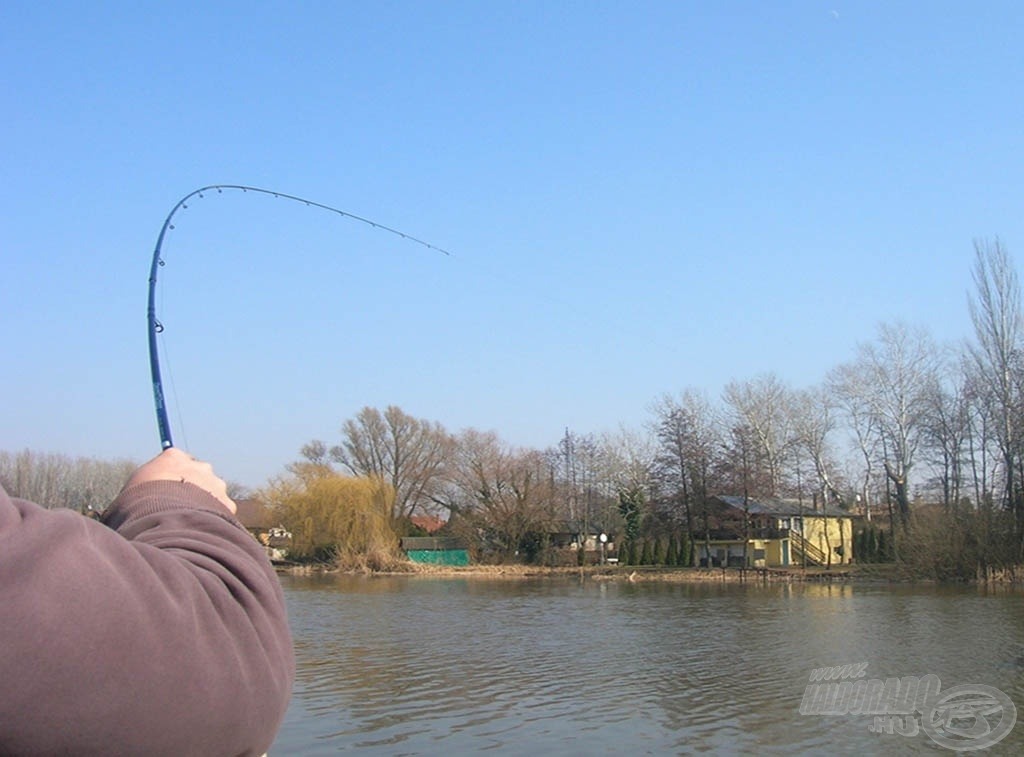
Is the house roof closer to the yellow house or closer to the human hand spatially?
the yellow house

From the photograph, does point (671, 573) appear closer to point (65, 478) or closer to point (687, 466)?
point (687, 466)

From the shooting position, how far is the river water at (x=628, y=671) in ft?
45.7

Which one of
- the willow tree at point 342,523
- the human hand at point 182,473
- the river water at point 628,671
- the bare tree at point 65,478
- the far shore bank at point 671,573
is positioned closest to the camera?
the human hand at point 182,473

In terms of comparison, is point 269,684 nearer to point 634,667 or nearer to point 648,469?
point 634,667

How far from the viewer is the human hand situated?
1.40m

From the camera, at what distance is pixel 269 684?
117cm

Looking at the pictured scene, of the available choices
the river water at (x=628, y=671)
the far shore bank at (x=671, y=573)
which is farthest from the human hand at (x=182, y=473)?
the far shore bank at (x=671, y=573)

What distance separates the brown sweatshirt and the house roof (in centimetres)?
6458

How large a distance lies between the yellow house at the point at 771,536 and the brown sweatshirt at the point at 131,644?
6360cm

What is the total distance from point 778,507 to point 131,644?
6801 cm

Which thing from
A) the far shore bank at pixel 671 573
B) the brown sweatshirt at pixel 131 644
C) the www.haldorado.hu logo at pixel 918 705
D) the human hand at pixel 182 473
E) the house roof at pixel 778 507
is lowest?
the www.haldorado.hu logo at pixel 918 705

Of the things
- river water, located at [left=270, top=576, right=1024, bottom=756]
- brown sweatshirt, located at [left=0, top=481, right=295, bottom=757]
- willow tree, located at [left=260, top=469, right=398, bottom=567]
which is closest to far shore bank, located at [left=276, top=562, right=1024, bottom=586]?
willow tree, located at [left=260, top=469, right=398, bottom=567]

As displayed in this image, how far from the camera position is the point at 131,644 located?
3.35ft

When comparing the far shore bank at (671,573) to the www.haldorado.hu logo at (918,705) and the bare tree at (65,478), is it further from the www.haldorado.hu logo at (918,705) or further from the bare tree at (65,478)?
the bare tree at (65,478)
